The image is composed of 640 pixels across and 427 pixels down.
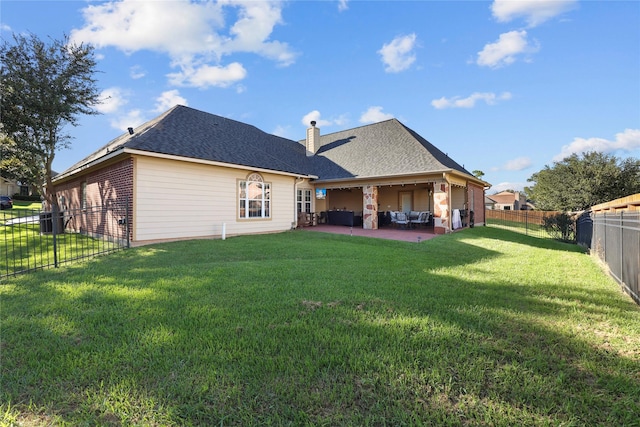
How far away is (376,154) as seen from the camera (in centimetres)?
1678

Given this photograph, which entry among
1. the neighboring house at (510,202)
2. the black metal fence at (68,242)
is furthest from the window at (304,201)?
the neighboring house at (510,202)

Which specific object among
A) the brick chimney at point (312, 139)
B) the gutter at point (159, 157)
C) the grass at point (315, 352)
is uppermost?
the brick chimney at point (312, 139)

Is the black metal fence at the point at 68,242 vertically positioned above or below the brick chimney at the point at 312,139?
below

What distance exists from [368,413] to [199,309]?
2.50 m

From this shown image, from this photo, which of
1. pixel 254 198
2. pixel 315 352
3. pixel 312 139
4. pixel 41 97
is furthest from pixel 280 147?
pixel 315 352

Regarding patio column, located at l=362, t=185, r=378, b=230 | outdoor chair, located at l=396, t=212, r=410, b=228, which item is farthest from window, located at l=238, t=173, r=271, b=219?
outdoor chair, located at l=396, t=212, r=410, b=228

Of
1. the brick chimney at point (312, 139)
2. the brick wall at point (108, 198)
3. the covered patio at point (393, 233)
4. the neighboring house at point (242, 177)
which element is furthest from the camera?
the brick chimney at point (312, 139)

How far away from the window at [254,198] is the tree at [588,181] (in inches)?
1155

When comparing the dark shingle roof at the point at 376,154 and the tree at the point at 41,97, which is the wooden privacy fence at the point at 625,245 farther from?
the tree at the point at 41,97

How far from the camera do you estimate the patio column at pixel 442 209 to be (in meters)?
13.5

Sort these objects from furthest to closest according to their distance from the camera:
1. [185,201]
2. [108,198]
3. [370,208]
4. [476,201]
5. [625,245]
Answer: [476,201] < [370,208] < [108,198] < [185,201] < [625,245]

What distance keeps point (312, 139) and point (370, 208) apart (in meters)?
7.60

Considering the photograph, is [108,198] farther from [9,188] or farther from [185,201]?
[9,188]

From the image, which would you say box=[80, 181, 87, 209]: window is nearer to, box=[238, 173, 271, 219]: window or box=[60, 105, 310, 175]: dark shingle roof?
box=[60, 105, 310, 175]: dark shingle roof
